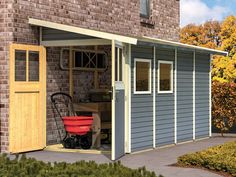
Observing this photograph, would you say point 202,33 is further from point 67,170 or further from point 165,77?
point 67,170

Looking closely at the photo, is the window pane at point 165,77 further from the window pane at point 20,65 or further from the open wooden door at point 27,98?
the window pane at point 20,65

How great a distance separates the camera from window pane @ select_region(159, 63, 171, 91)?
48.9 feet

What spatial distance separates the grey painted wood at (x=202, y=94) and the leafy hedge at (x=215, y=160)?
16.3 ft

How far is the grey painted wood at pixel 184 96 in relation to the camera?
15789mm

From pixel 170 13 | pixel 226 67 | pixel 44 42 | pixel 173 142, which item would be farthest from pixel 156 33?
pixel 226 67

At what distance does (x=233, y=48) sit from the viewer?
139 feet

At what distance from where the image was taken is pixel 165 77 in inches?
596

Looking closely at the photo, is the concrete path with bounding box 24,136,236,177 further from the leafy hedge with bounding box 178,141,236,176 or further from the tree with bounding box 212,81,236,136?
the tree with bounding box 212,81,236,136

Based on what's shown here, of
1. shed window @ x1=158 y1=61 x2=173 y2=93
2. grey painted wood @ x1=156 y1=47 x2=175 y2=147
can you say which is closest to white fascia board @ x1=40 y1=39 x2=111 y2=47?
grey painted wood @ x1=156 y1=47 x2=175 y2=147

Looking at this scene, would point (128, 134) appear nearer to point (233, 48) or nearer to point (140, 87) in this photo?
point (140, 87)

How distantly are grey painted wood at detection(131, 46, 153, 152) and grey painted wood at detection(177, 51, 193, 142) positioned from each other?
5.84 ft

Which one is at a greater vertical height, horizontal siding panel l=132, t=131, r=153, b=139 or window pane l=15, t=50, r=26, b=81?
window pane l=15, t=50, r=26, b=81

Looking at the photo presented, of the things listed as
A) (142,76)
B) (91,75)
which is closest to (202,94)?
(91,75)

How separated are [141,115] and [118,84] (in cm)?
163
